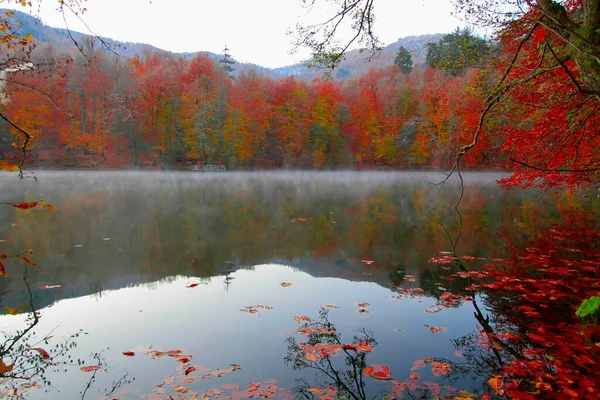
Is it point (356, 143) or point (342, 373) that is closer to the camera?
point (342, 373)

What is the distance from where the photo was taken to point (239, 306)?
597 cm

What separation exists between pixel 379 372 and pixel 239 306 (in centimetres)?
268

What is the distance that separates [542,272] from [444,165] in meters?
51.5

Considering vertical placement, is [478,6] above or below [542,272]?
above

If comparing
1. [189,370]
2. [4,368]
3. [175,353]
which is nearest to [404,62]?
[175,353]

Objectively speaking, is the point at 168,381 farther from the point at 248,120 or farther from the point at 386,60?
the point at 386,60

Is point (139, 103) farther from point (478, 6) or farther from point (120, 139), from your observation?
point (478, 6)

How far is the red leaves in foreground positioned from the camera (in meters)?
3.93

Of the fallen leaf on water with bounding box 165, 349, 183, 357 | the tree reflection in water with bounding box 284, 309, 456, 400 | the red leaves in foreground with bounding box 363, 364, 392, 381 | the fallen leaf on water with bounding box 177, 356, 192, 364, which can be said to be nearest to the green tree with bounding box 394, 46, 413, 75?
the tree reflection in water with bounding box 284, 309, 456, 400

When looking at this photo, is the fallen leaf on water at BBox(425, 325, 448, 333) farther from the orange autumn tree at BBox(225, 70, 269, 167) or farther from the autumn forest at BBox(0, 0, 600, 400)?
the orange autumn tree at BBox(225, 70, 269, 167)

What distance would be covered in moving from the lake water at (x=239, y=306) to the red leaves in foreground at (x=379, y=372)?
0.13 ft

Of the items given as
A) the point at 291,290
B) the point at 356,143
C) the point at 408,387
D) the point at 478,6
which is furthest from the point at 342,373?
the point at 356,143

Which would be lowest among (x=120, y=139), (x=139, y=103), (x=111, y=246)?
(x=111, y=246)

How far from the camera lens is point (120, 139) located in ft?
160
